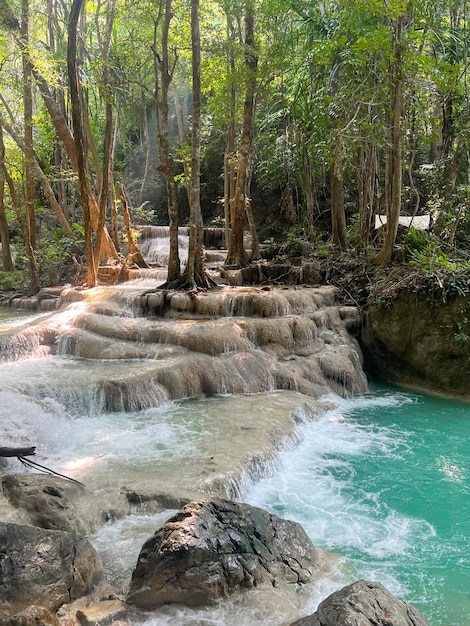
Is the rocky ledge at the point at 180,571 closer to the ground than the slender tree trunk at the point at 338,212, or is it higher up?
closer to the ground

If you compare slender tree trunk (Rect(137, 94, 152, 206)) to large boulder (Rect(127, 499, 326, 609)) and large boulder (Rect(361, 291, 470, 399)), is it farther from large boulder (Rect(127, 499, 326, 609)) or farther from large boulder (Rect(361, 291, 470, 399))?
large boulder (Rect(127, 499, 326, 609))

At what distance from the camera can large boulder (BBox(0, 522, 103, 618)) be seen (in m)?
2.73

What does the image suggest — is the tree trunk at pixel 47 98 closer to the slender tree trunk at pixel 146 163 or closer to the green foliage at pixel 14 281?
the green foliage at pixel 14 281

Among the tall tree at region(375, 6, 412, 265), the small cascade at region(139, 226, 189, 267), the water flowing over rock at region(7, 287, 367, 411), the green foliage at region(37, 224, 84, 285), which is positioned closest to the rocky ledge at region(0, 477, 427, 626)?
the water flowing over rock at region(7, 287, 367, 411)

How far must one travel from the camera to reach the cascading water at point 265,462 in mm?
3670

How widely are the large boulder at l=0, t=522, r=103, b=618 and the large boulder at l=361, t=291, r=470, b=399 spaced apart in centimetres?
730

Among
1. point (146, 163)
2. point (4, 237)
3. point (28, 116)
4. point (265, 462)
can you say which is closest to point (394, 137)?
point (265, 462)

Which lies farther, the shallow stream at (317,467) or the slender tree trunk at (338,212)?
the slender tree trunk at (338,212)

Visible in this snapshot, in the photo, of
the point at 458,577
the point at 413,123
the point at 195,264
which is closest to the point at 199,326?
the point at 195,264

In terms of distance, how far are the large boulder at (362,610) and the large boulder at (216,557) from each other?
658mm

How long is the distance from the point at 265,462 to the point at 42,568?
2837 millimetres

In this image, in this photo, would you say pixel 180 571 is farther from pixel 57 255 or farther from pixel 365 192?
pixel 57 255

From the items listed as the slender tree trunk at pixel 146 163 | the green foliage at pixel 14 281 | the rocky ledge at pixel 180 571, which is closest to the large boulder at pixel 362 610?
the rocky ledge at pixel 180 571

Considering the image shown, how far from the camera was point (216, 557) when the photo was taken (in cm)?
317
